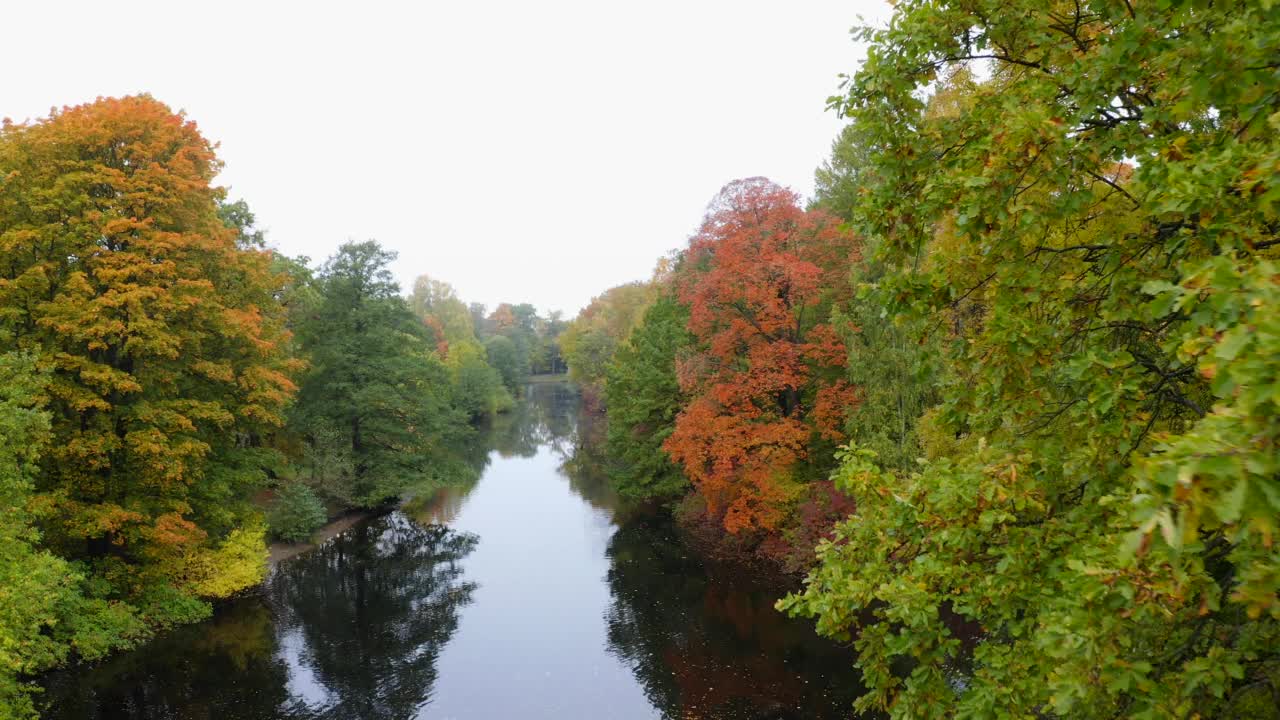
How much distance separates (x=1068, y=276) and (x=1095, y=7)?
1865 mm

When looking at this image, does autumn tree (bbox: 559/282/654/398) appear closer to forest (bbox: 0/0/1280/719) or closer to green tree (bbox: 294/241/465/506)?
forest (bbox: 0/0/1280/719)

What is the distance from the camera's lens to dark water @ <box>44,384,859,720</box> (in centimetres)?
1367

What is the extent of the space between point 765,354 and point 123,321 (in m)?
16.5

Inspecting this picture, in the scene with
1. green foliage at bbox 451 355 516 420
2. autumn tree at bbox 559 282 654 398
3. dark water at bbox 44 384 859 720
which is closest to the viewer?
dark water at bbox 44 384 859 720

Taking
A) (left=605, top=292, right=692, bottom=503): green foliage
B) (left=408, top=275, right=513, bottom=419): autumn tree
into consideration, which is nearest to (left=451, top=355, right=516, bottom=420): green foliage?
(left=408, top=275, right=513, bottom=419): autumn tree

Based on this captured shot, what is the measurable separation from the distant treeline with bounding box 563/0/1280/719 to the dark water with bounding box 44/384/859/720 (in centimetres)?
1010

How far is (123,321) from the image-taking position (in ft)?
50.1

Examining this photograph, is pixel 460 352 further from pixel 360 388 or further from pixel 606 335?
pixel 360 388

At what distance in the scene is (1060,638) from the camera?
3.19 m

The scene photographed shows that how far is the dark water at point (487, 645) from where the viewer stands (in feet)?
44.9

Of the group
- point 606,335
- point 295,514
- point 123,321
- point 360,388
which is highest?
point 606,335

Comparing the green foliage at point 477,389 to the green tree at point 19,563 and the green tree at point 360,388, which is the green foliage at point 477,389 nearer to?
the green tree at point 360,388

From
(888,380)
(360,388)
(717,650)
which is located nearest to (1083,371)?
(888,380)

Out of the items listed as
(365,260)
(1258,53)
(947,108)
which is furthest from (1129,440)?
(365,260)
